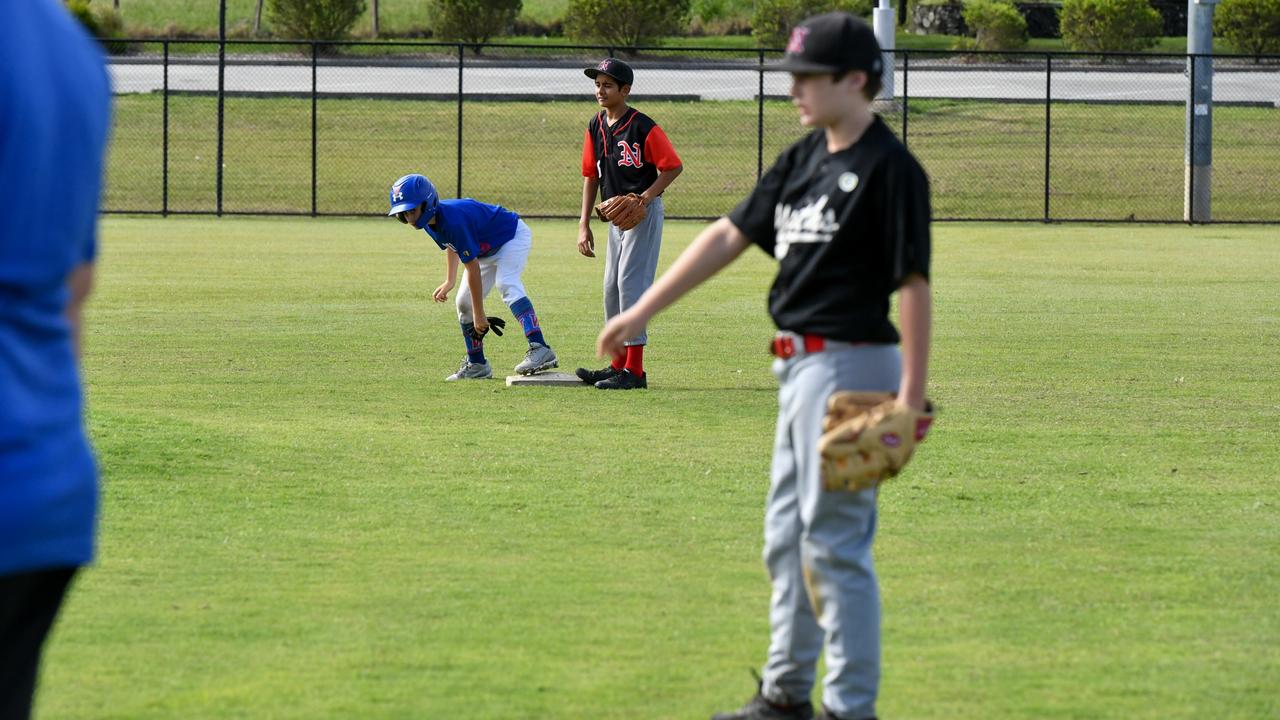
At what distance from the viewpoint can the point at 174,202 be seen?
29.6 meters

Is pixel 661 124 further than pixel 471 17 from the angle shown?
No

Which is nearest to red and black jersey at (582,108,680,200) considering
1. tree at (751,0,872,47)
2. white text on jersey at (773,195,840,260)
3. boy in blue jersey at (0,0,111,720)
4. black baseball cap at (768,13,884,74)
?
white text on jersey at (773,195,840,260)

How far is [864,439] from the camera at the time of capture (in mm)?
4066

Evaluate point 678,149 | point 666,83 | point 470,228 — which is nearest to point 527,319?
point 470,228

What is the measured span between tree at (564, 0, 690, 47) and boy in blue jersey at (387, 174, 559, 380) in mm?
33041

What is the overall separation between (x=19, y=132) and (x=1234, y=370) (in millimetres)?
10600

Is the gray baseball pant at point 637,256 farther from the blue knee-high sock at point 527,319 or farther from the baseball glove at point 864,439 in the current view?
the baseball glove at point 864,439

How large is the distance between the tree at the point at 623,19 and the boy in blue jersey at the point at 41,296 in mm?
41776

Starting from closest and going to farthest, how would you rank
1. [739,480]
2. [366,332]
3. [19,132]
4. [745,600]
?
[19,132], [745,600], [739,480], [366,332]

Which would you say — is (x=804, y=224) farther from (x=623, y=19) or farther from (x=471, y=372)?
(x=623, y=19)

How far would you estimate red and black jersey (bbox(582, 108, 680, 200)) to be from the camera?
35.9ft

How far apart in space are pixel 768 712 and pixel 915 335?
114 cm

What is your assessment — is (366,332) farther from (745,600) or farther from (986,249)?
(986,249)

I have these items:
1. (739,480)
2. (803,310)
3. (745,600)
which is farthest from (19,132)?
(739,480)
